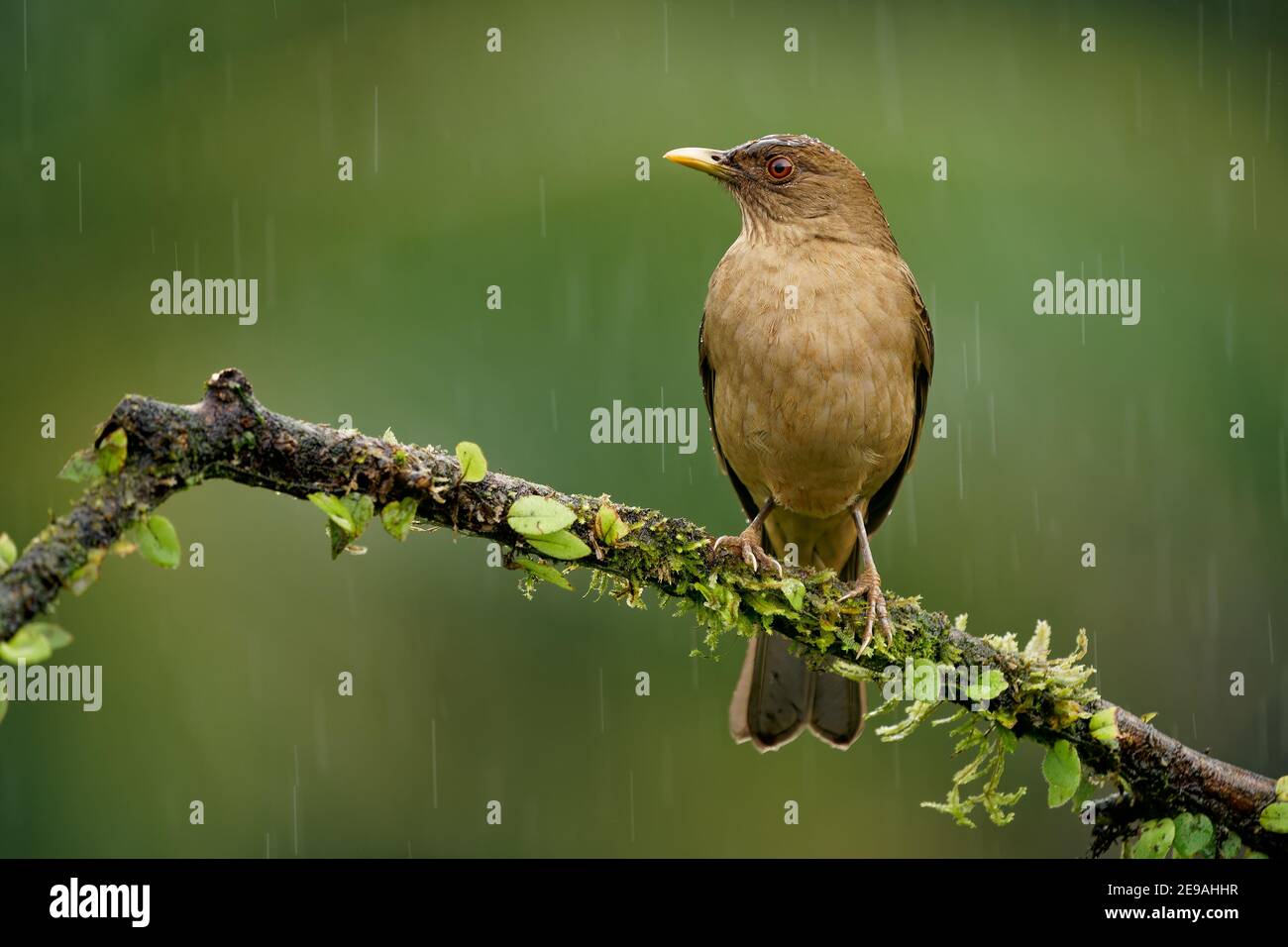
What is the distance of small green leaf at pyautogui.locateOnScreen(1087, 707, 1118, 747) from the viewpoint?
296 cm

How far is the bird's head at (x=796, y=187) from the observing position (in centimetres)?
420

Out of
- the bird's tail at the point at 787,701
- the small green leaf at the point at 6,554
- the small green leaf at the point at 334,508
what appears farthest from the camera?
the bird's tail at the point at 787,701

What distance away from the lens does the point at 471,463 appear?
2600 millimetres

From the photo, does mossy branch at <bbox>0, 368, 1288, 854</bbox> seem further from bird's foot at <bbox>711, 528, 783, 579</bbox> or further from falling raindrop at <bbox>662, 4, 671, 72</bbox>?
falling raindrop at <bbox>662, 4, 671, 72</bbox>

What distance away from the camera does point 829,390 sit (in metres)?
3.84

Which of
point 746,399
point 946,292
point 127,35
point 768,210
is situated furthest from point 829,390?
point 127,35

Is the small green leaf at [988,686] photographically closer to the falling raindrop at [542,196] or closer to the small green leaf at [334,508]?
the small green leaf at [334,508]

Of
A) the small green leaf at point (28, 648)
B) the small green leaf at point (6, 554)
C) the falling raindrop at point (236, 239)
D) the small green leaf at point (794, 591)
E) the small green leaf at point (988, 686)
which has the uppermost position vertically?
the falling raindrop at point (236, 239)

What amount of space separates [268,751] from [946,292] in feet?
11.8

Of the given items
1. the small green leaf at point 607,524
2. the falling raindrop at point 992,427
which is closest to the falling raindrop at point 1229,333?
the falling raindrop at point 992,427

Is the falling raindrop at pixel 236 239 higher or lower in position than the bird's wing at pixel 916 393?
higher

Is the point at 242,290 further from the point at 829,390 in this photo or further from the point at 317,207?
the point at 829,390

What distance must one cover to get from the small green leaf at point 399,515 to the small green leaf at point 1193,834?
193cm

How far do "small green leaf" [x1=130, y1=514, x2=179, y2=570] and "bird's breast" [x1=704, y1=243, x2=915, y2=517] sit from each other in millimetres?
2153
